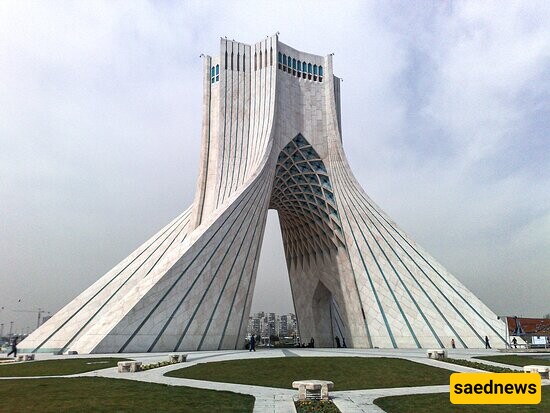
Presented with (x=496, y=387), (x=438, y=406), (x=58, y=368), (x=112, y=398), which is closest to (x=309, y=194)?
(x=58, y=368)

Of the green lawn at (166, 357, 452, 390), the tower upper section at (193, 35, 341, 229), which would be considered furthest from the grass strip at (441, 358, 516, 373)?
the tower upper section at (193, 35, 341, 229)

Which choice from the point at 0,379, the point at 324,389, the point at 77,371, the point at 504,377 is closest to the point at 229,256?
the point at 77,371

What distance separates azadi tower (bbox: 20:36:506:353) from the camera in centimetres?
1830

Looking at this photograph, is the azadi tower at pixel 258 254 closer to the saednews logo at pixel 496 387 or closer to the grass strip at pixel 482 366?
the grass strip at pixel 482 366

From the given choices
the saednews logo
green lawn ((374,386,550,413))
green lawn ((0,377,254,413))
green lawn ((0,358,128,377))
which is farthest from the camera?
green lawn ((0,358,128,377))

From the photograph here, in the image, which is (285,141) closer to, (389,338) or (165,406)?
(389,338)

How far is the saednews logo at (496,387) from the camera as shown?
15.9 feet

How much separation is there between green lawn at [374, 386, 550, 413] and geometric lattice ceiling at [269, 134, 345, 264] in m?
20.3

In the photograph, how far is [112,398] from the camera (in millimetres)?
7180

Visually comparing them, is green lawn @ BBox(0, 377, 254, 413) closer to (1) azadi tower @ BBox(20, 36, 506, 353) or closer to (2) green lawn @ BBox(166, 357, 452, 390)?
(2) green lawn @ BBox(166, 357, 452, 390)

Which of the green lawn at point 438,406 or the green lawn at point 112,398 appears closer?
the green lawn at point 112,398

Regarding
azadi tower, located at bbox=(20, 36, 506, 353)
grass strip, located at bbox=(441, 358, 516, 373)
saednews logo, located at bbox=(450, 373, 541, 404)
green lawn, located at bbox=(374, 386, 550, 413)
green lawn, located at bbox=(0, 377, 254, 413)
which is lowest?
grass strip, located at bbox=(441, 358, 516, 373)

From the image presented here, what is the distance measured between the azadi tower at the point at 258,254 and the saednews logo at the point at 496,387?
45.9 feet

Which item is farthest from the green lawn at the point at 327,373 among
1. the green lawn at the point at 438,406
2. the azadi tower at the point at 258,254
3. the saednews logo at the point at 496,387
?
the azadi tower at the point at 258,254
